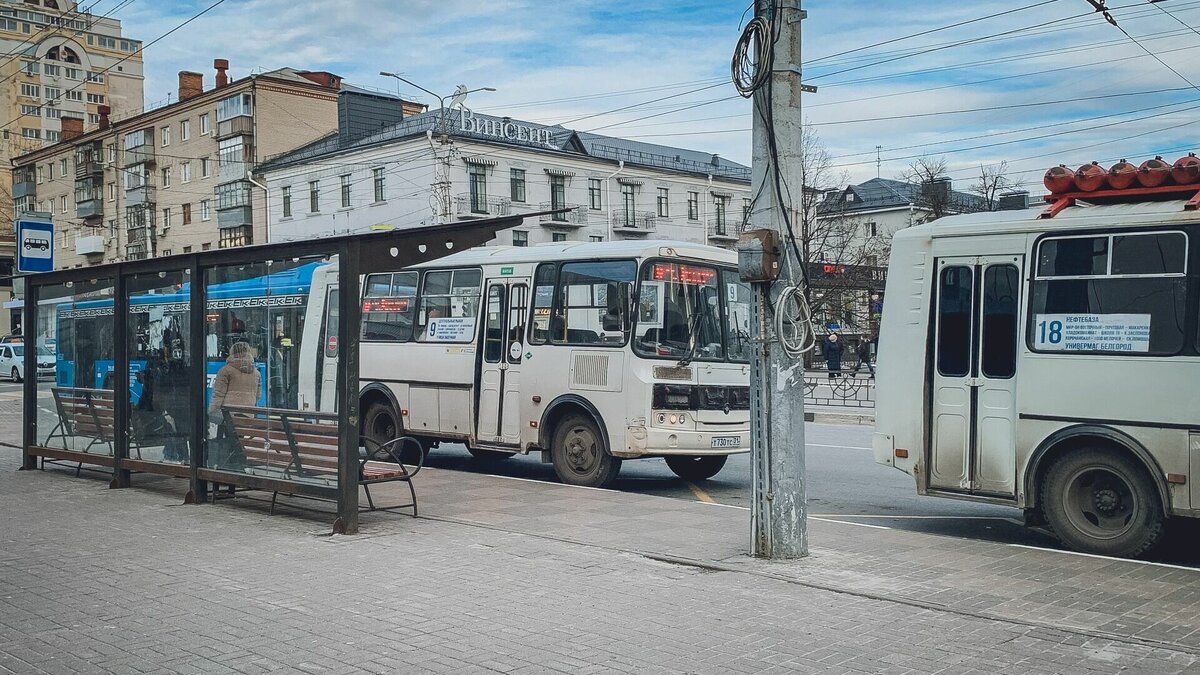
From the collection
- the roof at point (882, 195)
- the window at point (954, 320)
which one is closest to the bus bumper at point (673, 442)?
the window at point (954, 320)

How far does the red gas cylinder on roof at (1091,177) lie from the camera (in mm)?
9391

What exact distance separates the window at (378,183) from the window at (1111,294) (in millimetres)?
49483

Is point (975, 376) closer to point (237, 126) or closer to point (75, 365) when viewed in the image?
point (75, 365)

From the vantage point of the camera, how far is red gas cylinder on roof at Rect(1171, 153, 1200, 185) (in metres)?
8.96

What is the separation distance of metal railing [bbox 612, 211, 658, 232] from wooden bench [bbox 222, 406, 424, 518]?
172ft

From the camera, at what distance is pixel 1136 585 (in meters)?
7.82

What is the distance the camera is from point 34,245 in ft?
55.0

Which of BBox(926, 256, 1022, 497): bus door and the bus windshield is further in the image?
the bus windshield

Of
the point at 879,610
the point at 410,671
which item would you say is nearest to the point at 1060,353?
the point at 879,610

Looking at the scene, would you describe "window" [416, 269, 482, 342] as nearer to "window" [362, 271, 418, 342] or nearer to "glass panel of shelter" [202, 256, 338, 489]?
"window" [362, 271, 418, 342]

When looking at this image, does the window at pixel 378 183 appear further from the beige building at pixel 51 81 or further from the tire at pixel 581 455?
the beige building at pixel 51 81

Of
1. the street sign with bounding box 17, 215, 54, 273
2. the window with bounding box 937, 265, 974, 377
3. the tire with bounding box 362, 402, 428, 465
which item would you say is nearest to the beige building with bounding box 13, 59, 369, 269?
the street sign with bounding box 17, 215, 54, 273

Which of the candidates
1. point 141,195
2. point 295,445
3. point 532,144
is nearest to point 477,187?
point 532,144

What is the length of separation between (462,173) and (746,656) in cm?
5145
